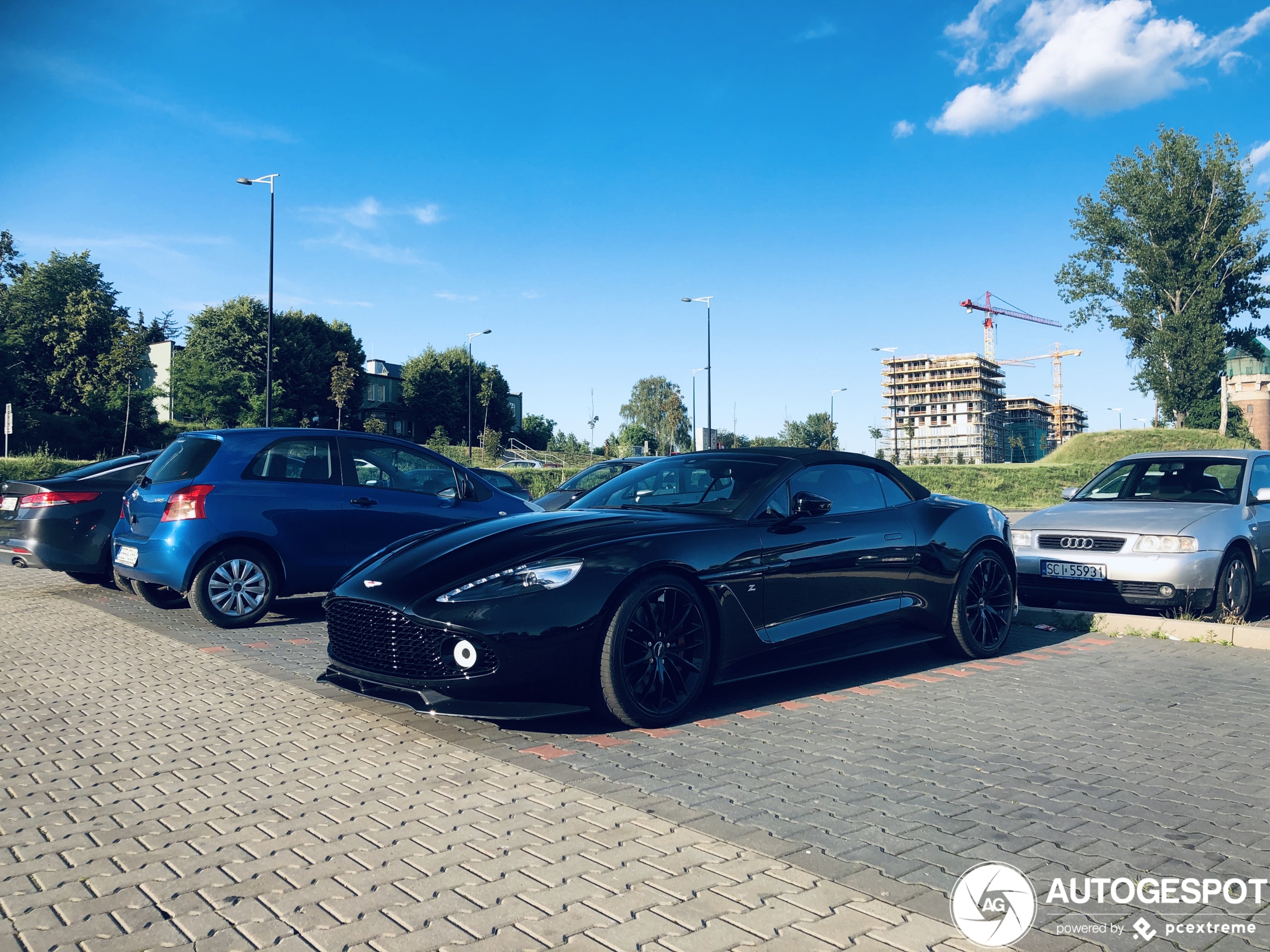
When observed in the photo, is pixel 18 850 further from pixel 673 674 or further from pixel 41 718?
pixel 673 674

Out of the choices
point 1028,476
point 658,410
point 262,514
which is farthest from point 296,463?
point 658,410

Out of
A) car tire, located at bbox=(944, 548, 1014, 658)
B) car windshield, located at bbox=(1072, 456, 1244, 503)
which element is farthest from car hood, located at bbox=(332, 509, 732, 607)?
car windshield, located at bbox=(1072, 456, 1244, 503)

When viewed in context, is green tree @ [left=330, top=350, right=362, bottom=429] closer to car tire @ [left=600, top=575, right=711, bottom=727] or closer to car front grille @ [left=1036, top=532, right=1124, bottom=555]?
car front grille @ [left=1036, top=532, right=1124, bottom=555]

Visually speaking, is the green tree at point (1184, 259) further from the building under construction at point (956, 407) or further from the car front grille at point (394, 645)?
the building under construction at point (956, 407)

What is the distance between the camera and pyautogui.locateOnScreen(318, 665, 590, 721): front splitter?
436 cm

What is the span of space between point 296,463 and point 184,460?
0.88m

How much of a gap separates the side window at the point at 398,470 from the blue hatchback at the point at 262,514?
10 millimetres

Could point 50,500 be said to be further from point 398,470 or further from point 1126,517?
point 1126,517

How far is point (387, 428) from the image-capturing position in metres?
76.2

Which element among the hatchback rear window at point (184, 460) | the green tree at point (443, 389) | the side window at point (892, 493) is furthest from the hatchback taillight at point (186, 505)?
the green tree at point (443, 389)

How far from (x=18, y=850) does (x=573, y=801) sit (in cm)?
191

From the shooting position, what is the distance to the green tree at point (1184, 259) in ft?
168

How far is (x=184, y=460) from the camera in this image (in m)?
7.96

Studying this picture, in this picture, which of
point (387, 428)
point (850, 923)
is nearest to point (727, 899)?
point (850, 923)
